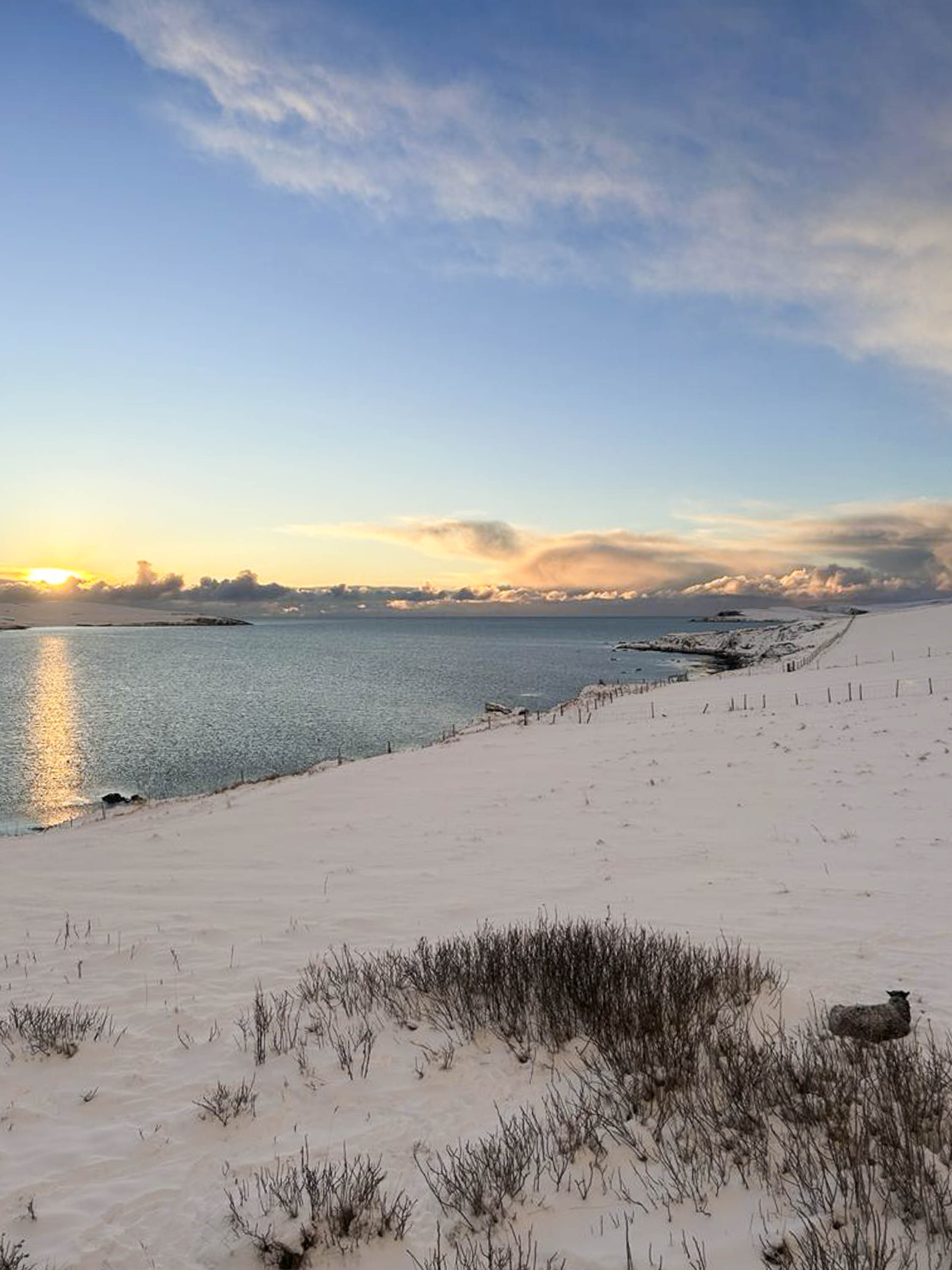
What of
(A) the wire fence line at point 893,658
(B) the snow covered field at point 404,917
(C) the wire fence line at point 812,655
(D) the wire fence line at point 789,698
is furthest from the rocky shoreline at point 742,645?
(B) the snow covered field at point 404,917

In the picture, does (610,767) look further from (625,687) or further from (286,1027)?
(625,687)

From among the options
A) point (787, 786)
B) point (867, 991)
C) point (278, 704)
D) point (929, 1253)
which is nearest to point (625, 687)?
point (278, 704)

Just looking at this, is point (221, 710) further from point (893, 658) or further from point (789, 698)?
point (893, 658)

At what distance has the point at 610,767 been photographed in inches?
808

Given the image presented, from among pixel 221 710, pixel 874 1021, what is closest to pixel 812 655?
pixel 221 710

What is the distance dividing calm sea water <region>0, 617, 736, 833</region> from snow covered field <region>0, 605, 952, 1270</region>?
10.6 metres

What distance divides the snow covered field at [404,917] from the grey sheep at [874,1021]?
404mm

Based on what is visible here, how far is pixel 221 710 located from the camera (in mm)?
55469

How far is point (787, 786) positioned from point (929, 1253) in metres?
14.0

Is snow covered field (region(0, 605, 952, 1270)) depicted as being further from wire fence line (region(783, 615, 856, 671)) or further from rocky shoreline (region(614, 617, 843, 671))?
rocky shoreline (region(614, 617, 843, 671))

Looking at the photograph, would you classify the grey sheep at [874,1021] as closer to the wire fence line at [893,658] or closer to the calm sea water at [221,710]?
the calm sea water at [221,710]

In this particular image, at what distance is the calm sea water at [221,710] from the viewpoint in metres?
33.4

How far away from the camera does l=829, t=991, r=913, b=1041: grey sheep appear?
541 centimetres

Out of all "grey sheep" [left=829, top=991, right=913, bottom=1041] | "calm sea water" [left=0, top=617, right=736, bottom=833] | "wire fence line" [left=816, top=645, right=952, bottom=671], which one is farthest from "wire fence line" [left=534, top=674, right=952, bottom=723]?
"grey sheep" [left=829, top=991, right=913, bottom=1041]
